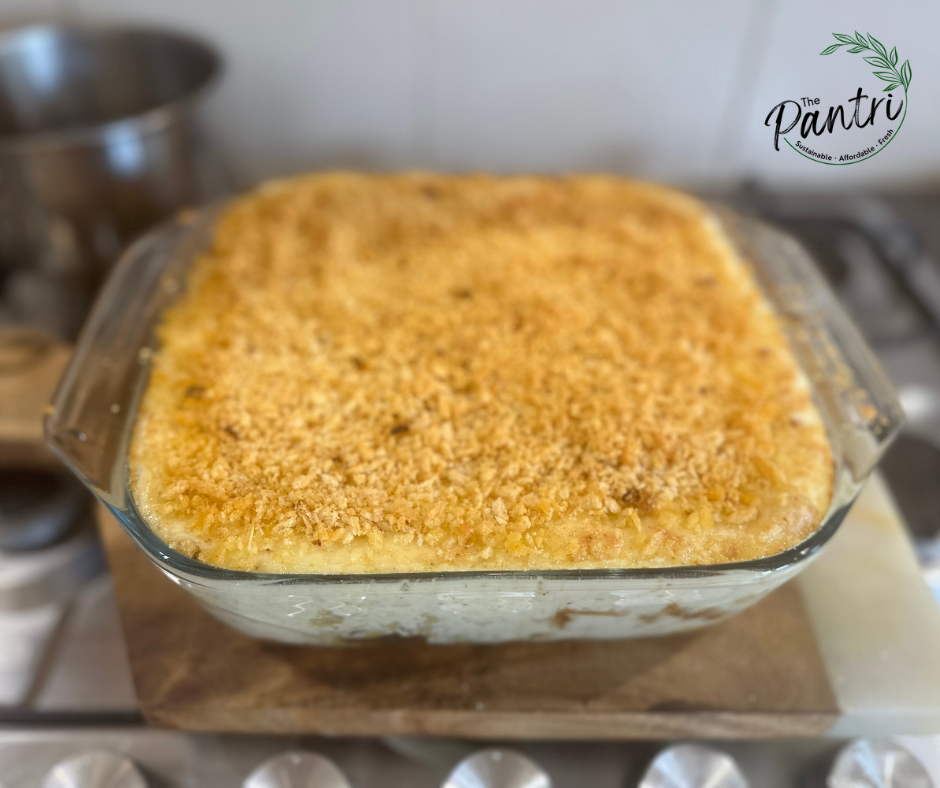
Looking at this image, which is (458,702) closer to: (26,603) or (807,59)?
(26,603)

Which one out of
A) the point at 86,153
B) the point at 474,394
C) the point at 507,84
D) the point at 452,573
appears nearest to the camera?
the point at 452,573

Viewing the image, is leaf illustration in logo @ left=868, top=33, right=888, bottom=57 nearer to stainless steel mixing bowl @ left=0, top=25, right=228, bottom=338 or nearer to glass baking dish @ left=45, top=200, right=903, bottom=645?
glass baking dish @ left=45, top=200, right=903, bottom=645

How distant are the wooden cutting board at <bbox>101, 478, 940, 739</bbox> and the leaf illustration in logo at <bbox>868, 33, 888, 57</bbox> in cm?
43

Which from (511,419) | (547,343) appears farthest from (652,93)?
(511,419)

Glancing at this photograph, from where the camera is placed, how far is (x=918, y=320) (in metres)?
1.00

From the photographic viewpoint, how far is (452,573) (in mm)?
480

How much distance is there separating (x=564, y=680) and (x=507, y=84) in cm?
82

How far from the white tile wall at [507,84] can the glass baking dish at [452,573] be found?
0.40 meters

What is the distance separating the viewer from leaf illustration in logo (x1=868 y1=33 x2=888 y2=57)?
0.54 m

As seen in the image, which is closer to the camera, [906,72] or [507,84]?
[906,72]

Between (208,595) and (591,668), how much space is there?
29 cm

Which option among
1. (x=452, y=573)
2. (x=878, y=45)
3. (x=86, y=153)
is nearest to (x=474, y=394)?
(x=452, y=573)

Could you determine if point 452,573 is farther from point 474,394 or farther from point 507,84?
point 507,84

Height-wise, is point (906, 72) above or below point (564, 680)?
above
